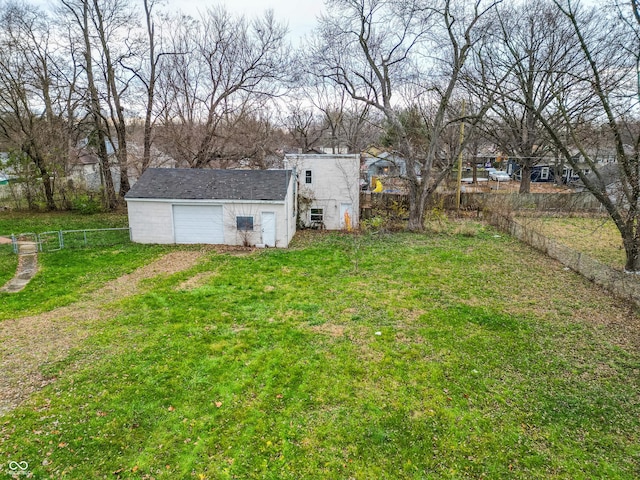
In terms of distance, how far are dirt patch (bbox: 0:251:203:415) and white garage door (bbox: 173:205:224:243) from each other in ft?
16.0

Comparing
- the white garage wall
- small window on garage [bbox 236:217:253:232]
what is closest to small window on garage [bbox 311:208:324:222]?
small window on garage [bbox 236:217:253:232]

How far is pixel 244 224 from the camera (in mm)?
16047

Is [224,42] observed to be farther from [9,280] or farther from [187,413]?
[187,413]

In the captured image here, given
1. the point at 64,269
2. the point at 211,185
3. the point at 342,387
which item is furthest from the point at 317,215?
the point at 342,387

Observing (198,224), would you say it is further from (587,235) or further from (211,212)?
(587,235)

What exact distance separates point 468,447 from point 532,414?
1438 mm

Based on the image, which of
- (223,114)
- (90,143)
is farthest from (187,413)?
(90,143)

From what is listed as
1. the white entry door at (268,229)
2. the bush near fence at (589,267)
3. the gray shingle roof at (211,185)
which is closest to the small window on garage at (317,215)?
the gray shingle roof at (211,185)

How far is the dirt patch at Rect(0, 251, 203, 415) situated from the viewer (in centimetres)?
639

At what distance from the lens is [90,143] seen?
24719 mm

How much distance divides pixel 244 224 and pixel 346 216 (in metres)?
6.04

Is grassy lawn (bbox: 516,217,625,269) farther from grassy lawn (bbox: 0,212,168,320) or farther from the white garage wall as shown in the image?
the white garage wall

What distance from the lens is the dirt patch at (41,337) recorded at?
6391 millimetres

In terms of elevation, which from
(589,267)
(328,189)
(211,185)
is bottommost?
(589,267)
